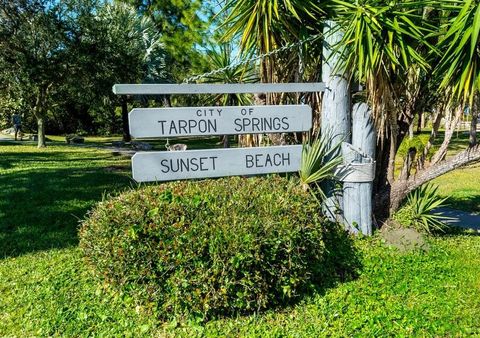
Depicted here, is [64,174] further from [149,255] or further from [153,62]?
[153,62]

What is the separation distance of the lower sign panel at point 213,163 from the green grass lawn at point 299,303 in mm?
1100

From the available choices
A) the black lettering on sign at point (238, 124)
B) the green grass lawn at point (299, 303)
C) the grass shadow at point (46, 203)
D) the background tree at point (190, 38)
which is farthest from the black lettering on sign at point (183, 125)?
the background tree at point (190, 38)

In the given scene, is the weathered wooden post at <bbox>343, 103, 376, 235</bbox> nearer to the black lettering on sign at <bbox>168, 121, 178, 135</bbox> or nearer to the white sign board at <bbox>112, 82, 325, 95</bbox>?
the white sign board at <bbox>112, 82, 325, 95</bbox>

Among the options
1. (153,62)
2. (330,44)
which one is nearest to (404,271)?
(330,44)

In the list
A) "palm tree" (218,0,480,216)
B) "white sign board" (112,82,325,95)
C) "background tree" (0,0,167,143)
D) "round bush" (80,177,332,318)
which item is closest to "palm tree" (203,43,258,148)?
"palm tree" (218,0,480,216)

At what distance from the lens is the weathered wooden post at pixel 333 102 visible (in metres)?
4.16

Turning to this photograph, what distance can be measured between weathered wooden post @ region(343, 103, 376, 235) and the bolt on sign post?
1.84 feet

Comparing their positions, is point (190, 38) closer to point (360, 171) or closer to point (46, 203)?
point (46, 203)

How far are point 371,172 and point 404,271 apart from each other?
42.7 inches

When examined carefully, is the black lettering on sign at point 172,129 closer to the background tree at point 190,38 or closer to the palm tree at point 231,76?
the palm tree at point 231,76

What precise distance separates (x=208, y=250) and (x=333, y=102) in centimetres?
227

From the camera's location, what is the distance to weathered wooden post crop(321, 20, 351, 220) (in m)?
4.16

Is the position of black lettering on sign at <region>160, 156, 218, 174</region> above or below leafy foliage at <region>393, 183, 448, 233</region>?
above

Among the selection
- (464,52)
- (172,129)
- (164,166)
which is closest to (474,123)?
(464,52)
